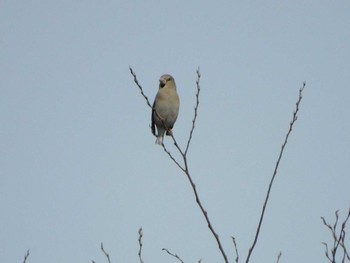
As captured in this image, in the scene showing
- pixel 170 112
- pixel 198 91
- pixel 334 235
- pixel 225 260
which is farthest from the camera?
pixel 170 112

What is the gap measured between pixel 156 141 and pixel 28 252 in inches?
176

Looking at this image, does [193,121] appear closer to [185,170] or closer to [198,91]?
[198,91]

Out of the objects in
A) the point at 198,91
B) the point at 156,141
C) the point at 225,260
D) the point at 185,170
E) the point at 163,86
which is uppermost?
the point at 163,86

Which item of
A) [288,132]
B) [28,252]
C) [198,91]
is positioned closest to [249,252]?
[288,132]

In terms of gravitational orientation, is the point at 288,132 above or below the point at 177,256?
above

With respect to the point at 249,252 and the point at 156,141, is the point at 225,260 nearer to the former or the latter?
the point at 249,252

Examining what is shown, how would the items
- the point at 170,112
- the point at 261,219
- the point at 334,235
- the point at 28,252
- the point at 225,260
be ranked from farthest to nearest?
the point at 170,112
the point at 28,252
the point at 334,235
the point at 261,219
the point at 225,260

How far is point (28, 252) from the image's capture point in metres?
4.46

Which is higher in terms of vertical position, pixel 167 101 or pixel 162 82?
pixel 162 82

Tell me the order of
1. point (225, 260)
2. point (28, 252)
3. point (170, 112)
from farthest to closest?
point (170, 112) < point (28, 252) < point (225, 260)

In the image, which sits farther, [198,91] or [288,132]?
[198,91]

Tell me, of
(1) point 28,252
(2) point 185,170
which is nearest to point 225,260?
(2) point 185,170

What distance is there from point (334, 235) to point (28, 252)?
2.64 metres

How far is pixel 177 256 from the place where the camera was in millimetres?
3363
